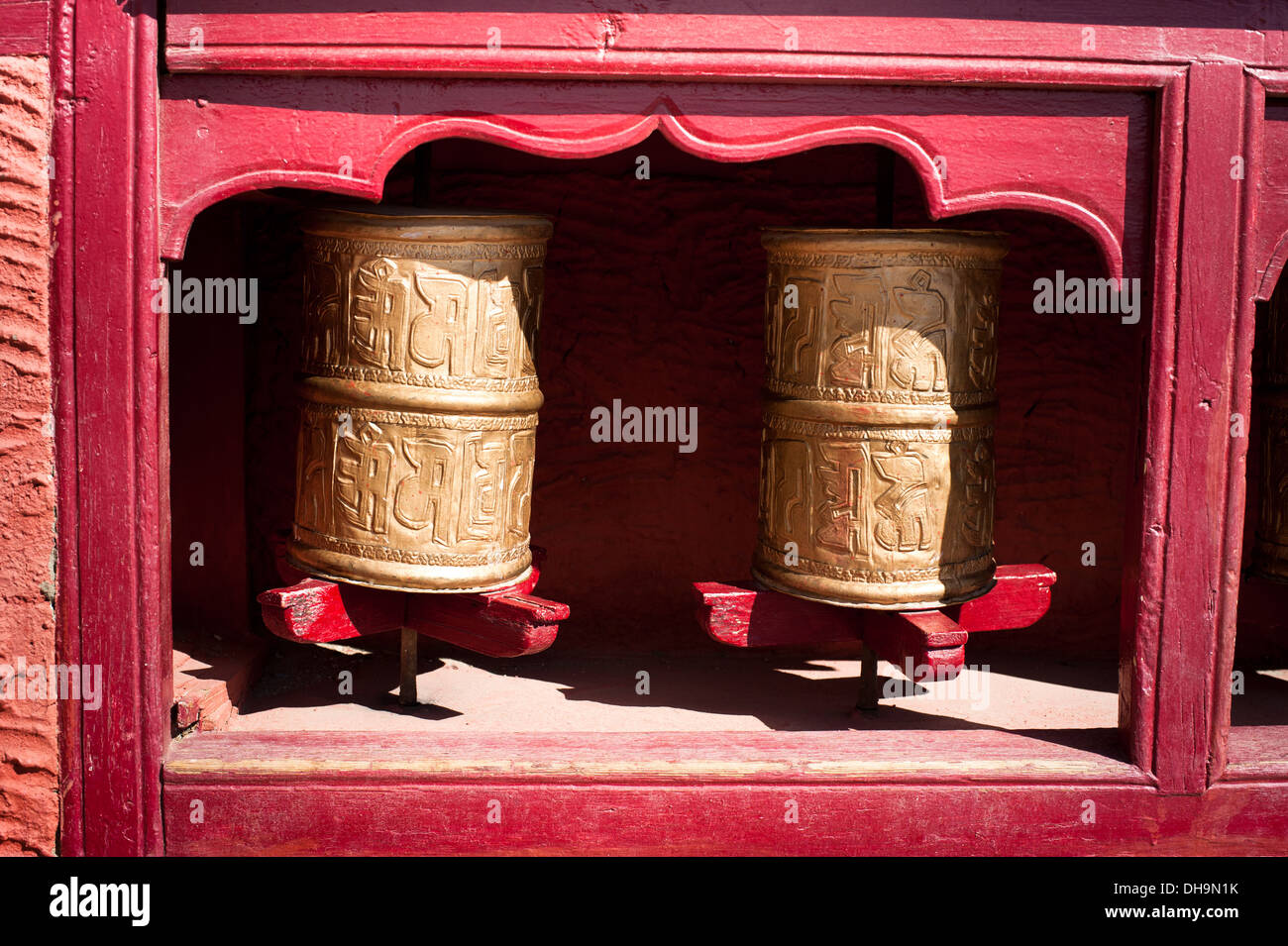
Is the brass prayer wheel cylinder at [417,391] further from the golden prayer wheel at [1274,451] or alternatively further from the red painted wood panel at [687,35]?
the golden prayer wheel at [1274,451]

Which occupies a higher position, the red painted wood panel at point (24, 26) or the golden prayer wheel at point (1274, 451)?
the red painted wood panel at point (24, 26)

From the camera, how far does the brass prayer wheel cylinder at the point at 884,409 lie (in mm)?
3311

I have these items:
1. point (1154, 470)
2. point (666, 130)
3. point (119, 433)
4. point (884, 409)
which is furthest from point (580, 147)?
point (1154, 470)

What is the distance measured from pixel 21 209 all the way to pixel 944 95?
2211mm

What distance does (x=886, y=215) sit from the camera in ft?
11.8

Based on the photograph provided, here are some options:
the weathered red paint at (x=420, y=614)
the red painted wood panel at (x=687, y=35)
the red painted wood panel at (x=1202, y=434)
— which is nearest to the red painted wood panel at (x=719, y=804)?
the red painted wood panel at (x=1202, y=434)

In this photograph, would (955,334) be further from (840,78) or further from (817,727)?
(817,727)

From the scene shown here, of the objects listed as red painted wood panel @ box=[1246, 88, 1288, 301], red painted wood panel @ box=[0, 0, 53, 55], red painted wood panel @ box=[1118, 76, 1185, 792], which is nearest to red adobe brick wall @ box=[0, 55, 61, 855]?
red painted wood panel @ box=[0, 0, 53, 55]

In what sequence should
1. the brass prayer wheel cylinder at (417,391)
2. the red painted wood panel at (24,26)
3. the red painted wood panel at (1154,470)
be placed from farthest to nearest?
the brass prayer wheel cylinder at (417,391), the red painted wood panel at (1154,470), the red painted wood panel at (24,26)

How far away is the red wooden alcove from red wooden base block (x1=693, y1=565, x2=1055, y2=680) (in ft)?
1.15

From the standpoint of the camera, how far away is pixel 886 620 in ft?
11.9

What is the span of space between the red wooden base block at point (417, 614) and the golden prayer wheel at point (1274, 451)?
7.81 ft

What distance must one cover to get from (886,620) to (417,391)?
5.05ft

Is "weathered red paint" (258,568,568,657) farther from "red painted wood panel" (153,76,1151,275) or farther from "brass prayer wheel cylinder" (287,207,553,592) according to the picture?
"red painted wood panel" (153,76,1151,275)
